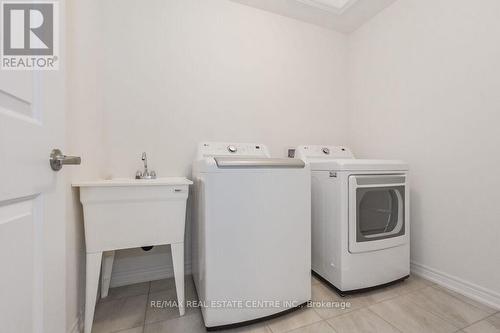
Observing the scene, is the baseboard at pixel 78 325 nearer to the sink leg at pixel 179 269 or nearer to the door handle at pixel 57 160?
the sink leg at pixel 179 269

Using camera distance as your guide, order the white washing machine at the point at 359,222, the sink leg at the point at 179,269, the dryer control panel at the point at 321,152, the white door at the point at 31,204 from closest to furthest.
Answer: the white door at the point at 31,204, the sink leg at the point at 179,269, the white washing machine at the point at 359,222, the dryer control panel at the point at 321,152

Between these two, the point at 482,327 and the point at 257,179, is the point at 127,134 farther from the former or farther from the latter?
the point at 482,327

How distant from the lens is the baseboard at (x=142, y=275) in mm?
1580

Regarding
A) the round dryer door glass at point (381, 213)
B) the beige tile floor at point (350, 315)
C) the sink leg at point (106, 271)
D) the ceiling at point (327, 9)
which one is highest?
the ceiling at point (327, 9)

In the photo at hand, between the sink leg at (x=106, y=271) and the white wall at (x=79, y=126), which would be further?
the sink leg at (x=106, y=271)

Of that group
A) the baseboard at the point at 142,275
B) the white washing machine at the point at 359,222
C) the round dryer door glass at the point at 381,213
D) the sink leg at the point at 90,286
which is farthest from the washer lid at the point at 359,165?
the sink leg at the point at 90,286

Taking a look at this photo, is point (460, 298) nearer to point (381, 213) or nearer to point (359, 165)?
point (381, 213)


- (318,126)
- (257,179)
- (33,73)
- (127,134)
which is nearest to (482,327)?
(257,179)

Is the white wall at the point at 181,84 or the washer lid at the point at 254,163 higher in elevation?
the white wall at the point at 181,84

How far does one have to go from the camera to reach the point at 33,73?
57cm

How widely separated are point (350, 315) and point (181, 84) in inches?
76.6

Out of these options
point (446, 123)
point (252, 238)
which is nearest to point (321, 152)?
point (446, 123)

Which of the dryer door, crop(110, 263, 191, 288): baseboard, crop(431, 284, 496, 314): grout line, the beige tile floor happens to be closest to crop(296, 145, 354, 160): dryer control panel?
the dryer door

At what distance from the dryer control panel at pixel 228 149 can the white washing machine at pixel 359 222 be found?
17.5 inches
